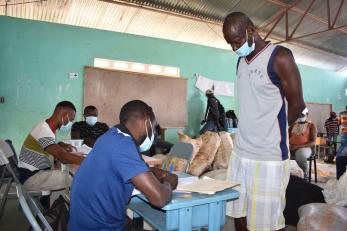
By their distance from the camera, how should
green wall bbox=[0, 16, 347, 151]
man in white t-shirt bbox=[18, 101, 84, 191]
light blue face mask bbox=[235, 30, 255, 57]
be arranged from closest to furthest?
1. light blue face mask bbox=[235, 30, 255, 57]
2. man in white t-shirt bbox=[18, 101, 84, 191]
3. green wall bbox=[0, 16, 347, 151]

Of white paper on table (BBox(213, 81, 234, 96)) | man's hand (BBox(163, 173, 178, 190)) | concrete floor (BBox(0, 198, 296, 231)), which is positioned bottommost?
concrete floor (BBox(0, 198, 296, 231))

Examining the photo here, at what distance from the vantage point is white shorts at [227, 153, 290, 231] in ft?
4.77

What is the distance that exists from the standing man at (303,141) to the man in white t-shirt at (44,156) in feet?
12.4

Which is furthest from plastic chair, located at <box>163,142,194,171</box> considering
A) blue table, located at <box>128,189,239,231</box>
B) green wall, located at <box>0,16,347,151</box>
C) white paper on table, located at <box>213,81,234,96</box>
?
white paper on table, located at <box>213,81,234,96</box>

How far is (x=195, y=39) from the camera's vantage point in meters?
6.98

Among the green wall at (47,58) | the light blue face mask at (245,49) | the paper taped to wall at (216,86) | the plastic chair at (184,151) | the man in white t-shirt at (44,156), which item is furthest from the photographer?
the paper taped to wall at (216,86)

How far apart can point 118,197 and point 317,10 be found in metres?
7.06

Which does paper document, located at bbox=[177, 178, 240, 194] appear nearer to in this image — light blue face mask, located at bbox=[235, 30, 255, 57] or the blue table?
the blue table

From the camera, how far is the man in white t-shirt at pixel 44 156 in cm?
249

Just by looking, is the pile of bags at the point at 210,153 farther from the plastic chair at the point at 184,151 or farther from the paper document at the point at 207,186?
the paper document at the point at 207,186

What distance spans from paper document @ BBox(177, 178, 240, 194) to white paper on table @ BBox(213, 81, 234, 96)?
5.98 m

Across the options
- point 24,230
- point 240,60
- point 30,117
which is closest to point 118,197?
point 240,60

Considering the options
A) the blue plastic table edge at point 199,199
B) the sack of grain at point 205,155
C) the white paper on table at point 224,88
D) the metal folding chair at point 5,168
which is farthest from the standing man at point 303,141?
the metal folding chair at point 5,168

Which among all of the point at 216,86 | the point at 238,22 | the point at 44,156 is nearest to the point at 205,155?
the point at 44,156
